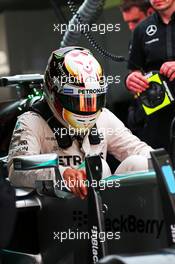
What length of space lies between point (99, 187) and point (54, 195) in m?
0.16

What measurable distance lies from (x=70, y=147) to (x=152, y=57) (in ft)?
1.62

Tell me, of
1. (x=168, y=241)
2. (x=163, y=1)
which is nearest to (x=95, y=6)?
(x=163, y=1)

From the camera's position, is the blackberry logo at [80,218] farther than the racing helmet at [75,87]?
No

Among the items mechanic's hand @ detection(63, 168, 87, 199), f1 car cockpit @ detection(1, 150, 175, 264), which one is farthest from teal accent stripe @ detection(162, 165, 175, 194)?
mechanic's hand @ detection(63, 168, 87, 199)

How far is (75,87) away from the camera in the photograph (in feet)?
6.13

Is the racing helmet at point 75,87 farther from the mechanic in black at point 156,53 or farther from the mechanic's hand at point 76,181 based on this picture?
the mechanic in black at point 156,53

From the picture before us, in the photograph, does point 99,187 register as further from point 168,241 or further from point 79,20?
point 79,20

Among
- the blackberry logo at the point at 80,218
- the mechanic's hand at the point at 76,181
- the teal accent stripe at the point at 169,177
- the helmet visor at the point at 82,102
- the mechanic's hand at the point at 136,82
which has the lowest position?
the blackberry logo at the point at 80,218

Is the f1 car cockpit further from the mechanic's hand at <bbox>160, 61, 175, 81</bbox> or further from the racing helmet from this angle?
the mechanic's hand at <bbox>160, 61, 175, 81</bbox>

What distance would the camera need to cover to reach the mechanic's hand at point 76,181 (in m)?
1.68

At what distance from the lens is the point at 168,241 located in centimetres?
157

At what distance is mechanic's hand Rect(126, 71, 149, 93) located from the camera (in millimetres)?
2184

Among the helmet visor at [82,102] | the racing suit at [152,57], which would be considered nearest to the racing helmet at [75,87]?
the helmet visor at [82,102]

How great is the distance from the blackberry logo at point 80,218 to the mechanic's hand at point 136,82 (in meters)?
0.55
